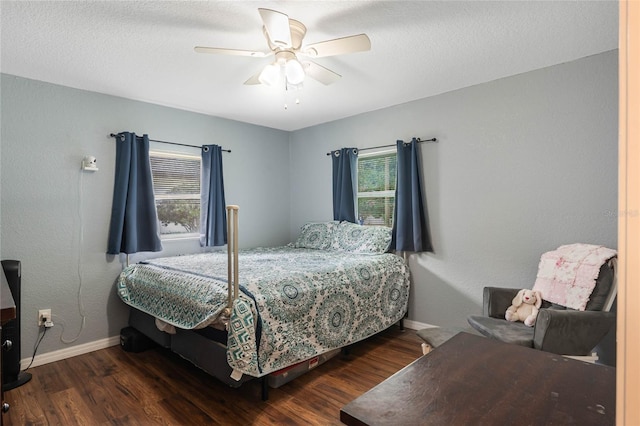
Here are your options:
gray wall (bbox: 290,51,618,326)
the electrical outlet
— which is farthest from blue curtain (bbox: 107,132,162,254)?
gray wall (bbox: 290,51,618,326)

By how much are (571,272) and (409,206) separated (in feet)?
5.00

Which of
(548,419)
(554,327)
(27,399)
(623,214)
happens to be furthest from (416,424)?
(27,399)

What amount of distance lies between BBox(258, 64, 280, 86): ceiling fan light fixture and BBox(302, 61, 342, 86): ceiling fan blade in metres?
0.23

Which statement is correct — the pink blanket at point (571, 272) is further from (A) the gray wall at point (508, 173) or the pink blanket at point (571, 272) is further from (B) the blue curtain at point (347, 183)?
(B) the blue curtain at point (347, 183)

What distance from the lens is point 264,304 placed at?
2.10m

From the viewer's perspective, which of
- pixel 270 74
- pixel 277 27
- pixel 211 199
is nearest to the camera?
pixel 277 27

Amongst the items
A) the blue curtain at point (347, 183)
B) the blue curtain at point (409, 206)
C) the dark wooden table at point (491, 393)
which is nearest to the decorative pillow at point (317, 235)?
the blue curtain at point (347, 183)

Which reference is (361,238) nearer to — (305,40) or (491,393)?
(305,40)

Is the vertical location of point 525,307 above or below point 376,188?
below

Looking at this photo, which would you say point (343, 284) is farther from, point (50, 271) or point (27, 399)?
point (50, 271)

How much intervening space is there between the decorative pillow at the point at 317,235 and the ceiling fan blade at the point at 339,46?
7.56ft

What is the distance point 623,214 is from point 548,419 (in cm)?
61

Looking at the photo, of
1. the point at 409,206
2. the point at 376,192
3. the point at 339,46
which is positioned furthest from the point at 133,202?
the point at 409,206

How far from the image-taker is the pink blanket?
212 centimetres
